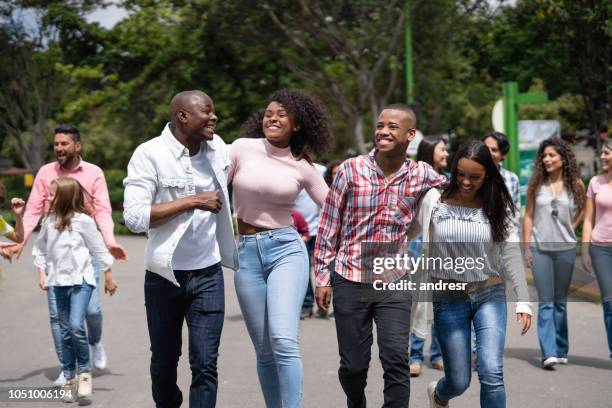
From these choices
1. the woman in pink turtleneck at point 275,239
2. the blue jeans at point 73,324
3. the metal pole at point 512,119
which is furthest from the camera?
the metal pole at point 512,119

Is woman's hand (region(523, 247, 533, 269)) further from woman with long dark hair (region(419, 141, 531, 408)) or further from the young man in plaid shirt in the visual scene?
the young man in plaid shirt

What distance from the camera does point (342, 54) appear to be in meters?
22.0

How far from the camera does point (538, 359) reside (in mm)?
7824

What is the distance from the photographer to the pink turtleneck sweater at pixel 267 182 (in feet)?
16.9

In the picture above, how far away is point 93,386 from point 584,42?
48.4 feet

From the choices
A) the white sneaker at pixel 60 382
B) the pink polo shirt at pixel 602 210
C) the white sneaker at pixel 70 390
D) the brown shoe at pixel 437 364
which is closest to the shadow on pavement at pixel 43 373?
the white sneaker at pixel 60 382

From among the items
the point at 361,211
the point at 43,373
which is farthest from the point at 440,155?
the point at 43,373

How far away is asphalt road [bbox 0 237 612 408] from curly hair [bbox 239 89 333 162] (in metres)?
1.77

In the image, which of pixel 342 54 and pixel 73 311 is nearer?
pixel 73 311

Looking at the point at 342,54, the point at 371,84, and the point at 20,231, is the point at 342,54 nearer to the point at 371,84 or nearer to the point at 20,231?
the point at 371,84

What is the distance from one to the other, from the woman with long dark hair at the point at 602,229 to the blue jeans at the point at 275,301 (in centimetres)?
306

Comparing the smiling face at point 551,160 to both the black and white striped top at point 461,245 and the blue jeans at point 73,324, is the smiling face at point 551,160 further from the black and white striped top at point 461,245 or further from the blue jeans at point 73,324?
the blue jeans at point 73,324

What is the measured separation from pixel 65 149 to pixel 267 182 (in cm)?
239

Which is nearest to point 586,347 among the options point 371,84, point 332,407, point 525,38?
point 332,407
